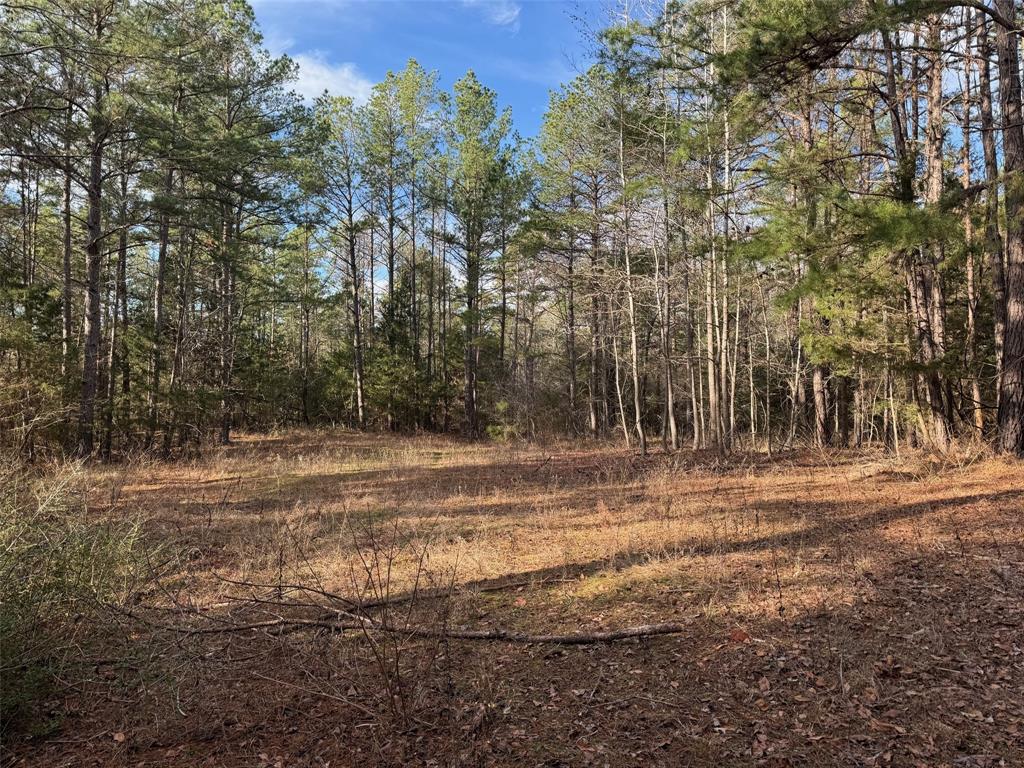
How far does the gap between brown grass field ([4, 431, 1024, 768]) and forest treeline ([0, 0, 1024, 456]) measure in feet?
10.4

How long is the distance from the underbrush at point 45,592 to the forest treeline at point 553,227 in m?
5.25

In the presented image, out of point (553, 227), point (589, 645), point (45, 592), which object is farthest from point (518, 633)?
point (553, 227)

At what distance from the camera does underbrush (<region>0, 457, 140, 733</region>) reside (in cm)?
298

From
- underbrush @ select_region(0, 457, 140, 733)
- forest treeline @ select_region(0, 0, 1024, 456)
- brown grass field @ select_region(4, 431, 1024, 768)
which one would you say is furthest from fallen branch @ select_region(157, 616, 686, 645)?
forest treeline @ select_region(0, 0, 1024, 456)

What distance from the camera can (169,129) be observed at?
10562mm

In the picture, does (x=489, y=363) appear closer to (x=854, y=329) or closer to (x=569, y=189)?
(x=569, y=189)

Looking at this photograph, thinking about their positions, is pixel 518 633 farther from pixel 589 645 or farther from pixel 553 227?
pixel 553 227

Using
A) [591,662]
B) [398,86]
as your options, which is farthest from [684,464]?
[398,86]

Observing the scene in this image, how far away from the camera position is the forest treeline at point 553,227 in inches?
298

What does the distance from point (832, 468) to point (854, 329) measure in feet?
8.81

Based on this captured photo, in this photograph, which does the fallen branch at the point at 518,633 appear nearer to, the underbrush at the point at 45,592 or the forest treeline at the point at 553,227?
the underbrush at the point at 45,592

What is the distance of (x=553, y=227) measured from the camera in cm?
1906

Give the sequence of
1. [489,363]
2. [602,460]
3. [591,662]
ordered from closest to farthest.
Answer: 1. [591,662]
2. [602,460]
3. [489,363]

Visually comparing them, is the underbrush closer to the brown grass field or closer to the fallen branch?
the brown grass field
